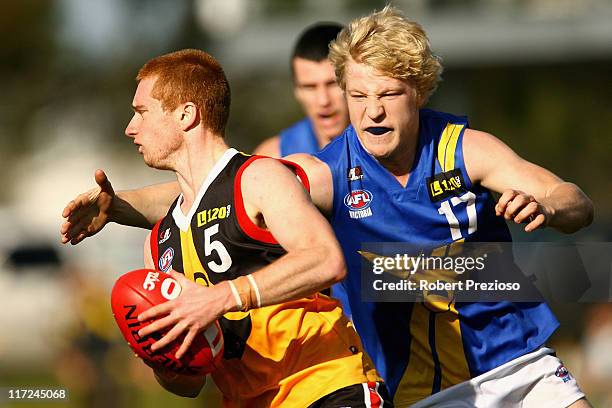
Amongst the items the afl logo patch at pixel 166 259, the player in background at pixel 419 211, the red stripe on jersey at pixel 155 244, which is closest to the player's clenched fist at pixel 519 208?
the player in background at pixel 419 211

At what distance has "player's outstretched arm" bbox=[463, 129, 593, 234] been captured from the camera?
14.9 feet

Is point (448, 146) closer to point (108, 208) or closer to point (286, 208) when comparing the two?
point (286, 208)

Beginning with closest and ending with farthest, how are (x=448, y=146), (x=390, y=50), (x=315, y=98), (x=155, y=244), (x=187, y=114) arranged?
(x=187, y=114), (x=155, y=244), (x=390, y=50), (x=448, y=146), (x=315, y=98)

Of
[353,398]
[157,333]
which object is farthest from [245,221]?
[353,398]

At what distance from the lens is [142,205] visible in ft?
17.1

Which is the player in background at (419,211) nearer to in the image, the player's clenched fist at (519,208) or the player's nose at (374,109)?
the player's nose at (374,109)

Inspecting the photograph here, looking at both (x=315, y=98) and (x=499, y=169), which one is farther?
(x=315, y=98)

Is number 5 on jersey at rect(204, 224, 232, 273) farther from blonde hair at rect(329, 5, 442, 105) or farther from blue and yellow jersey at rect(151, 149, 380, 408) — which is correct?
blonde hair at rect(329, 5, 442, 105)

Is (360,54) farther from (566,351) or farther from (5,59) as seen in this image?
(5,59)

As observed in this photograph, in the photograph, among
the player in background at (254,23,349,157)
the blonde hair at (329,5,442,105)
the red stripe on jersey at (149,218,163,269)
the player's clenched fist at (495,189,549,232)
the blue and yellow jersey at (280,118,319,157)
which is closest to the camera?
the player's clenched fist at (495,189,549,232)

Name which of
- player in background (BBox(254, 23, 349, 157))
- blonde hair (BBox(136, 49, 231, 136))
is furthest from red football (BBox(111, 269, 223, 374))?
player in background (BBox(254, 23, 349, 157))

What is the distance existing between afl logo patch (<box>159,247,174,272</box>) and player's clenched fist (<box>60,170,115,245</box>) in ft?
1.65

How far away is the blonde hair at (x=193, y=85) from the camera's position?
4.45 m

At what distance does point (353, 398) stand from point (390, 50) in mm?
1480
